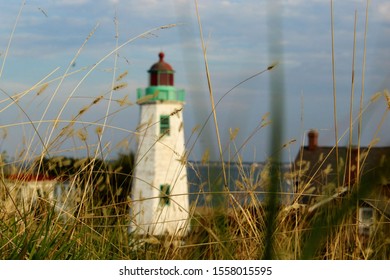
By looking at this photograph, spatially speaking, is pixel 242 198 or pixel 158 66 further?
pixel 158 66

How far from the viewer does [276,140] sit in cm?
58

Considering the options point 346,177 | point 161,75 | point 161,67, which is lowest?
point 346,177

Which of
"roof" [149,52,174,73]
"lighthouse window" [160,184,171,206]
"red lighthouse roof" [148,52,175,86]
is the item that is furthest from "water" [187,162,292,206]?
"roof" [149,52,174,73]

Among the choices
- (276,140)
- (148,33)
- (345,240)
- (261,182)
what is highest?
(148,33)

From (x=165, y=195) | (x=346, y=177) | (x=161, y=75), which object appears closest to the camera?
(x=165, y=195)

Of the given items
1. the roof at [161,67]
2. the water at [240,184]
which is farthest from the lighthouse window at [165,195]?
the roof at [161,67]

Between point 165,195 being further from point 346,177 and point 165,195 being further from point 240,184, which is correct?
point 346,177

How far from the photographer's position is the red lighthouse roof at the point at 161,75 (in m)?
21.7

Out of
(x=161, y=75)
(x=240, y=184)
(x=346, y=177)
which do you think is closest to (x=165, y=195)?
(x=240, y=184)

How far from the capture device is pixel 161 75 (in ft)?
71.2

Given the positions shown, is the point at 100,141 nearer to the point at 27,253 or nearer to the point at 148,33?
the point at 148,33
